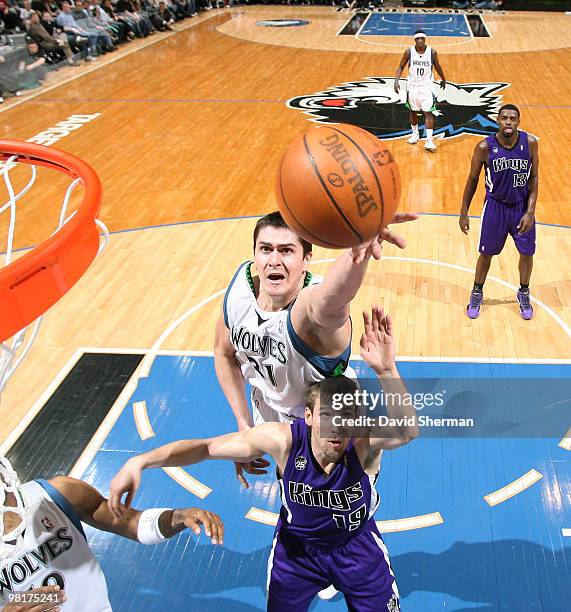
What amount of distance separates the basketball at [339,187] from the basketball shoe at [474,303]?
407 cm

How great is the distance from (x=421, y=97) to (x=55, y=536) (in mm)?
9544

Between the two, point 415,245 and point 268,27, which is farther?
point 268,27

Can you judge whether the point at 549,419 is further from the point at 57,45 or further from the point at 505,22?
the point at 505,22

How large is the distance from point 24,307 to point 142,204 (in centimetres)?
705

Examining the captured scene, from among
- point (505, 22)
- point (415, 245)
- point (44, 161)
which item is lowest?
point (505, 22)

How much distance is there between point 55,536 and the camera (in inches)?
119

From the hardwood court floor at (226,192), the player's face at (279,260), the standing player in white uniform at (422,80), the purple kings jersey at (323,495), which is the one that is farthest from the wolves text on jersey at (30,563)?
the standing player in white uniform at (422,80)

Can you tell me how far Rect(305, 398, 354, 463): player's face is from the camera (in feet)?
10.2

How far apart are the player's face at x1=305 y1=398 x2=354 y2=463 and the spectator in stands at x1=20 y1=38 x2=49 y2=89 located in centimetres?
1424

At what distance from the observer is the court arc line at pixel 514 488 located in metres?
4.77

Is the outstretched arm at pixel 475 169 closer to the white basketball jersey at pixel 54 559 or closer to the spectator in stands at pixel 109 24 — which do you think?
the white basketball jersey at pixel 54 559

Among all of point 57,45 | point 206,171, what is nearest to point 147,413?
point 206,171

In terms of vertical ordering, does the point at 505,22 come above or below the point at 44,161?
below

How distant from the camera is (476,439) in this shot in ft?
17.4
